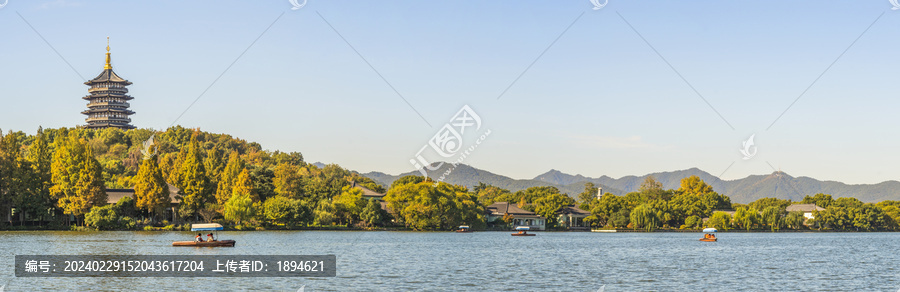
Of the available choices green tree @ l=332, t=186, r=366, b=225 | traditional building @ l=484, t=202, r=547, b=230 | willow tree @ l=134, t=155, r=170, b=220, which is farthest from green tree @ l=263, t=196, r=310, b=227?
traditional building @ l=484, t=202, r=547, b=230

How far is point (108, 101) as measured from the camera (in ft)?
452

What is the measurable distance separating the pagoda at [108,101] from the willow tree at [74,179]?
72.9 metres

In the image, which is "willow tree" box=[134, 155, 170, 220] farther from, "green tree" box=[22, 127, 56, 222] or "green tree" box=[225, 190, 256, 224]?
"green tree" box=[22, 127, 56, 222]

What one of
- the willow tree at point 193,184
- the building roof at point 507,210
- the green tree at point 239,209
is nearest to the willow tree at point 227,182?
the willow tree at point 193,184

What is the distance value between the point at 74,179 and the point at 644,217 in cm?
6976

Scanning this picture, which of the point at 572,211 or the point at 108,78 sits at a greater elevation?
the point at 108,78

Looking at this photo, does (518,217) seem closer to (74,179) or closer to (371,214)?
(371,214)

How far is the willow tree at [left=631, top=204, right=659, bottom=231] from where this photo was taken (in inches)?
4151

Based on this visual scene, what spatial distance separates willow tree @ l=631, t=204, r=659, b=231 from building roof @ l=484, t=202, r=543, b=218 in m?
15.4

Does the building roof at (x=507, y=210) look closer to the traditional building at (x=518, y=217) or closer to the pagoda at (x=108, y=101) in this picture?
the traditional building at (x=518, y=217)

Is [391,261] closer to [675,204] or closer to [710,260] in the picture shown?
[710,260]

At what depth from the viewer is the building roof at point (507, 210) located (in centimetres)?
11388

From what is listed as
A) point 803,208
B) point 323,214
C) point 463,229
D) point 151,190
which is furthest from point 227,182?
point 803,208

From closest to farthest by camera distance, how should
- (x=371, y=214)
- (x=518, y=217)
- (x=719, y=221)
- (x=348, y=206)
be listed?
(x=348, y=206) < (x=371, y=214) < (x=518, y=217) < (x=719, y=221)
